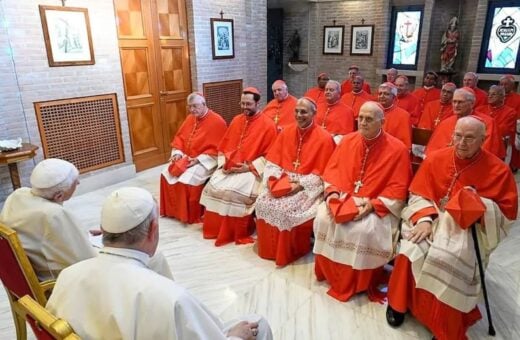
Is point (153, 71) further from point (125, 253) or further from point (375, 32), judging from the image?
point (375, 32)

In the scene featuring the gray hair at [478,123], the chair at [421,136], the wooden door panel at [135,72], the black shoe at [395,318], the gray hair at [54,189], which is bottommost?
the black shoe at [395,318]

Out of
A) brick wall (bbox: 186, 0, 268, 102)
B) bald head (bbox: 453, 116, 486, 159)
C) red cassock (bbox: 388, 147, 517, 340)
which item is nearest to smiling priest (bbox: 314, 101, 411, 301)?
red cassock (bbox: 388, 147, 517, 340)

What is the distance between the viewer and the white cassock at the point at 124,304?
3.51 ft

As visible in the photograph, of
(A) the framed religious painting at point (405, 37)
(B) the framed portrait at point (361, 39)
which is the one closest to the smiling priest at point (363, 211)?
(A) the framed religious painting at point (405, 37)

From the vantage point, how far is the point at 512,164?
5355mm

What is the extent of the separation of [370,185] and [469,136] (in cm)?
74

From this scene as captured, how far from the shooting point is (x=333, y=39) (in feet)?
30.6

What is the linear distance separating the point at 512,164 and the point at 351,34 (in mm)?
5101

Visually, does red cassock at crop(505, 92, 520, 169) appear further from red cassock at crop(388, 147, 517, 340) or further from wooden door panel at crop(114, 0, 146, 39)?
wooden door panel at crop(114, 0, 146, 39)

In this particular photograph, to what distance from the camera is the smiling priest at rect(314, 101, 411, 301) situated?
2.55m

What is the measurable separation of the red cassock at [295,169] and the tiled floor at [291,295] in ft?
0.33

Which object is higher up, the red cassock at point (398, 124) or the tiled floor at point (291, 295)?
the red cassock at point (398, 124)

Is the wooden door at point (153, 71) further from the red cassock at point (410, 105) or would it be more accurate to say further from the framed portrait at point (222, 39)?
the red cassock at point (410, 105)

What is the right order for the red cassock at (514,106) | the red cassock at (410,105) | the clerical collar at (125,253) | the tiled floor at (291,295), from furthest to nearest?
the red cassock at (410,105)
the red cassock at (514,106)
the tiled floor at (291,295)
the clerical collar at (125,253)
